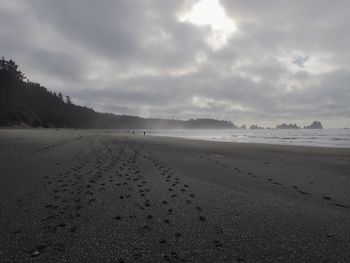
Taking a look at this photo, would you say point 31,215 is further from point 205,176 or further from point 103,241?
point 205,176

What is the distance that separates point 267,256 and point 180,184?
200 inches

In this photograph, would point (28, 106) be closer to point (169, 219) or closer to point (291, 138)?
point (291, 138)

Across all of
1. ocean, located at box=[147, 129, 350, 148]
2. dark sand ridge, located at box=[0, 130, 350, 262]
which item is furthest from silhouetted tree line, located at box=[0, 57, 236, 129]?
dark sand ridge, located at box=[0, 130, 350, 262]

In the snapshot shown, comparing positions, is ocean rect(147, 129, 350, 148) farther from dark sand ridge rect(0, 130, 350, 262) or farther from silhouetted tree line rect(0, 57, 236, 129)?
silhouetted tree line rect(0, 57, 236, 129)

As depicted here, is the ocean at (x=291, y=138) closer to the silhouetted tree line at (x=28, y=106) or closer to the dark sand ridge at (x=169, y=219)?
the dark sand ridge at (x=169, y=219)

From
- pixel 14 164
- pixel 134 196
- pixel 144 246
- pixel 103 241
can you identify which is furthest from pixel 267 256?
pixel 14 164

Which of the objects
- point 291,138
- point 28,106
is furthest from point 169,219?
point 28,106

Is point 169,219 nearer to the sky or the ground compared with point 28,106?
nearer to the ground

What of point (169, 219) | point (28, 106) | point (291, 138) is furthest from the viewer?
point (28, 106)

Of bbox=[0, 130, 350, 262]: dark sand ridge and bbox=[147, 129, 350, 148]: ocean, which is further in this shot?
bbox=[147, 129, 350, 148]: ocean

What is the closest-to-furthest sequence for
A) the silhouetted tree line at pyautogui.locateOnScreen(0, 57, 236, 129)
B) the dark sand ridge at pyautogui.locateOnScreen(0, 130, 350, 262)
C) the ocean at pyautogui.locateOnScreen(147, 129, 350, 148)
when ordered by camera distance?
the dark sand ridge at pyautogui.locateOnScreen(0, 130, 350, 262)
the ocean at pyautogui.locateOnScreen(147, 129, 350, 148)
the silhouetted tree line at pyautogui.locateOnScreen(0, 57, 236, 129)

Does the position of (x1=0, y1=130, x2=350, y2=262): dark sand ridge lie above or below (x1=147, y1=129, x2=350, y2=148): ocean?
below

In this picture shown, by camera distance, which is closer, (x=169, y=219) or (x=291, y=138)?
(x=169, y=219)

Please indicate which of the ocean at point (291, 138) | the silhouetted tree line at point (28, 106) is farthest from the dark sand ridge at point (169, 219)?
the silhouetted tree line at point (28, 106)
